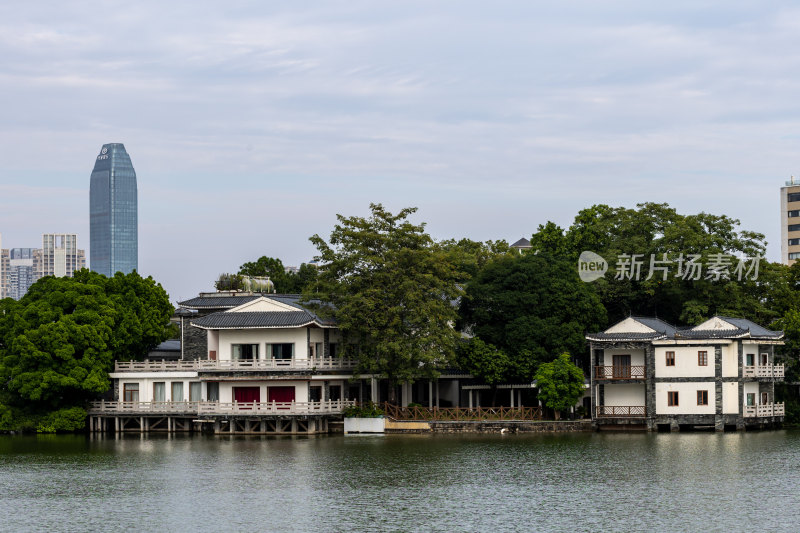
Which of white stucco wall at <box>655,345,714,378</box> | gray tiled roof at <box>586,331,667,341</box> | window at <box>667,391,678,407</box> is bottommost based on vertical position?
window at <box>667,391,678,407</box>

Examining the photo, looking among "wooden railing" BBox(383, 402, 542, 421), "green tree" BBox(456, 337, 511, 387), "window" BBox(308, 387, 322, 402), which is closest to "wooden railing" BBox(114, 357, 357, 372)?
"window" BBox(308, 387, 322, 402)

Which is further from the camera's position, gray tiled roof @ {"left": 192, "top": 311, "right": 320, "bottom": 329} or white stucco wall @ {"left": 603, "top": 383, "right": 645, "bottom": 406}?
gray tiled roof @ {"left": 192, "top": 311, "right": 320, "bottom": 329}

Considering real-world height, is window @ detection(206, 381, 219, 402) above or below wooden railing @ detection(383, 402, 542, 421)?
above

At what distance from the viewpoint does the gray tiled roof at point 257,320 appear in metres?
60.7

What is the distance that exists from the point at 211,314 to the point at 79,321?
7291 millimetres

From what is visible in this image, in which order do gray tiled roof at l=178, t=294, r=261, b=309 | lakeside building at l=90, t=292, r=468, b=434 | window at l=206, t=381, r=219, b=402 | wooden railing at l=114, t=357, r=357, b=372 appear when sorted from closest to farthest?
lakeside building at l=90, t=292, r=468, b=434
wooden railing at l=114, t=357, r=357, b=372
window at l=206, t=381, r=219, b=402
gray tiled roof at l=178, t=294, r=261, b=309

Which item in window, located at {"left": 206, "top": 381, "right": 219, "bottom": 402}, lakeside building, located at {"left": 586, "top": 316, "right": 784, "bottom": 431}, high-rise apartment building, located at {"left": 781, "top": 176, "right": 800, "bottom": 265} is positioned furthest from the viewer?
high-rise apartment building, located at {"left": 781, "top": 176, "right": 800, "bottom": 265}

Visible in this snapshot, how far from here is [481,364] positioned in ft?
200

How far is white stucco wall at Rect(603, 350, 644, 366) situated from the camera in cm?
6078

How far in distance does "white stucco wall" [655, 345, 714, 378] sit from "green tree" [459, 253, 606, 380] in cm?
472

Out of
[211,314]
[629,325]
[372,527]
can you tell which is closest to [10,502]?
[372,527]

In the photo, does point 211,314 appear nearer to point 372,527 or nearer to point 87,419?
point 87,419

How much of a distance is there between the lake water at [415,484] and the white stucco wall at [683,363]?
4.18 m

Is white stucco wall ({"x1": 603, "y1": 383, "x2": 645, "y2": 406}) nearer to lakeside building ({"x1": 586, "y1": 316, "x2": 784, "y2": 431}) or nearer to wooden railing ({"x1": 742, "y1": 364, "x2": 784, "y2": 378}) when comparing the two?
Result: lakeside building ({"x1": 586, "y1": 316, "x2": 784, "y2": 431})
